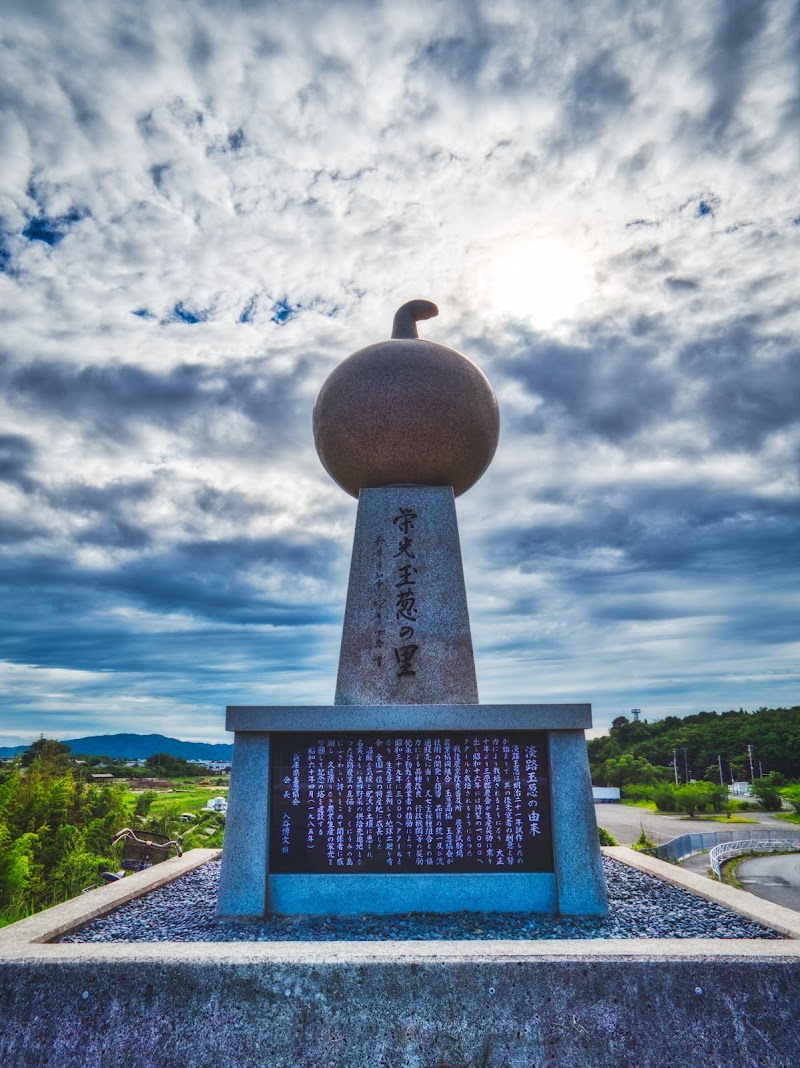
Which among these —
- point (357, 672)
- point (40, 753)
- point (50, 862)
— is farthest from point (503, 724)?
point (40, 753)

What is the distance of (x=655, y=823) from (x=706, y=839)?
31.4 ft

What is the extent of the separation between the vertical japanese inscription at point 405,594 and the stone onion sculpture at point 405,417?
1.74 feet

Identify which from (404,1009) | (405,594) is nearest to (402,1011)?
(404,1009)

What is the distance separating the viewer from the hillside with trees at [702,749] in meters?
45.0

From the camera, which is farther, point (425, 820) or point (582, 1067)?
point (425, 820)

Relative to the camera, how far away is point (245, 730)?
19.5 feet

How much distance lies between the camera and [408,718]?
5953 millimetres

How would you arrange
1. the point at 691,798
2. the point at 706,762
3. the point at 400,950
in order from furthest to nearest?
the point at 706,762, the point at 691,798, the point at 400,950

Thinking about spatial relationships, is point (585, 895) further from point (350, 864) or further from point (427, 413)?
point (427, 413)

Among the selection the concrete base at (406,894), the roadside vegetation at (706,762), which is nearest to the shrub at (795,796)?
the roadside vegetation at (706,762)

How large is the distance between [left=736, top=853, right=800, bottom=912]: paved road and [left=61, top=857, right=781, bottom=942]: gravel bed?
39.4ft

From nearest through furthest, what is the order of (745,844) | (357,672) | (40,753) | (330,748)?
1. (330,748)
2. (357,672)
3. (40,753)
4. (745,844)

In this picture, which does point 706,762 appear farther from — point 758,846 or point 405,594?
point 405,594

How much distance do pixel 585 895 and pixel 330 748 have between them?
2342 mm
